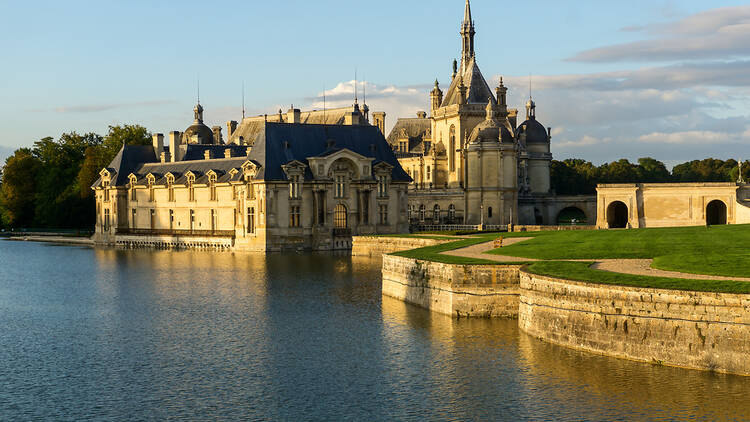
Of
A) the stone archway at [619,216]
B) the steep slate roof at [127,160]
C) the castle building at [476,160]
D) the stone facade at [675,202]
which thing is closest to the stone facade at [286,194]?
the steep slate roof at [127,160]

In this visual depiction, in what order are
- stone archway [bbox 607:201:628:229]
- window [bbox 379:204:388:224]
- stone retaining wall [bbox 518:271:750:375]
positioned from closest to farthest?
stone retaining wall [bbox 518:271:750:375] → window [bbox 379:204:388:224] → stone archway [bbox 607:201:628:229]

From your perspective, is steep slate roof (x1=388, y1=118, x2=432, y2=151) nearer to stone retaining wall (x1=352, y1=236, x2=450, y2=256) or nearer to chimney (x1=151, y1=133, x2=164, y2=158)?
chimney (x1=151, y1=133, x2=164, y2=158)

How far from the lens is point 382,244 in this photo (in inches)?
3319

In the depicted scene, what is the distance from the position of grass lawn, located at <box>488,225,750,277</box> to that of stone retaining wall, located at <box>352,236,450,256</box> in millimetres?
16285

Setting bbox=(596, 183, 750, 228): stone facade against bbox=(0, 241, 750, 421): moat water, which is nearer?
bbox=(0, 241, 750, 421): moat water

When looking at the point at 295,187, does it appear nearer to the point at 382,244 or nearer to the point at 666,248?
the point at 382,244

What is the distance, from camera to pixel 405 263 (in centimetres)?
5162

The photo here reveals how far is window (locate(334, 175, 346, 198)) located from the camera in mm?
98000

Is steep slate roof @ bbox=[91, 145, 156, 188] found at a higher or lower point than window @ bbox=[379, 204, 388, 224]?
higher

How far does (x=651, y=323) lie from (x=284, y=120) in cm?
11989

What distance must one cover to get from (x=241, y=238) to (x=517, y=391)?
230 feet

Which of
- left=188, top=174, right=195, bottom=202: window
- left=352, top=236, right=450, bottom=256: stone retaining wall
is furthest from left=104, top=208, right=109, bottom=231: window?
left=352, top=236, right=450, bottom=256: stone retaining wall

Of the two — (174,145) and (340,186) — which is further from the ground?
(174,145)

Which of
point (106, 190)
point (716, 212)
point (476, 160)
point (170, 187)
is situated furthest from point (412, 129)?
point (716, 212)
